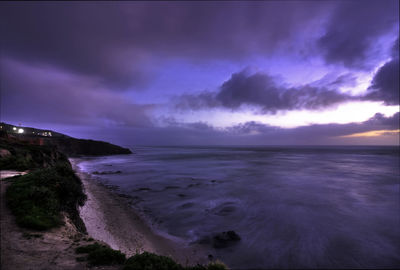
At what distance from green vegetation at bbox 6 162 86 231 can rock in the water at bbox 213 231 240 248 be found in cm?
875

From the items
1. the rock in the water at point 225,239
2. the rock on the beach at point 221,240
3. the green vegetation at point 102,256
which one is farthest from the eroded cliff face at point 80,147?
the green vegetation at point 102,256

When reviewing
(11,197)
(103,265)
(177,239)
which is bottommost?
(177,239)

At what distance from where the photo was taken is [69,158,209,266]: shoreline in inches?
423

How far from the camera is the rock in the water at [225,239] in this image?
12.0 meters

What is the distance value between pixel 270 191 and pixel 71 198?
24334 mm

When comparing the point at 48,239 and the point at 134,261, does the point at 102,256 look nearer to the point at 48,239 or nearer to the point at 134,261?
the point at 134,261

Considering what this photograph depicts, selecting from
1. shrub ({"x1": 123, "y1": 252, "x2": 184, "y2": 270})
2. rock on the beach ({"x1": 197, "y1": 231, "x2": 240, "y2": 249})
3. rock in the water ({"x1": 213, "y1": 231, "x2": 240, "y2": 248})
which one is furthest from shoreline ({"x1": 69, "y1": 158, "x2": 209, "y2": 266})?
shrub ({"x1": 123, "y1": 252, "x2": 184, "y2": 270})

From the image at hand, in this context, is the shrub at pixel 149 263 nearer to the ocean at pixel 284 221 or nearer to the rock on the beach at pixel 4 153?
the ocean at pixel 284 221

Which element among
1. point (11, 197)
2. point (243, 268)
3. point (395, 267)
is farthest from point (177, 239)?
point (395, 267)

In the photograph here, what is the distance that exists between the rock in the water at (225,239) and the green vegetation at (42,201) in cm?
875

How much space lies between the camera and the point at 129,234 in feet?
41.6

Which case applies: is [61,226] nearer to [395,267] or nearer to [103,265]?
[103,265]

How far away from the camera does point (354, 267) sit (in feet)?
33.9

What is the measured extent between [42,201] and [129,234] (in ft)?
19.9
